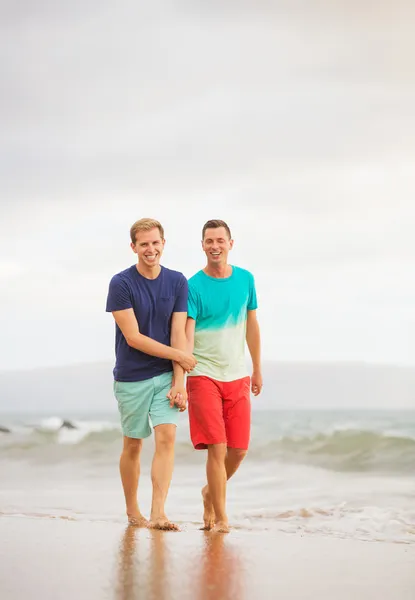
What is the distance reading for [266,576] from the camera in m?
3.65

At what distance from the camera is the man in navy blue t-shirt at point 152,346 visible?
17.5 feet

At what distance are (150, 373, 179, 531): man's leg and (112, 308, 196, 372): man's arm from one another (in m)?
0.18

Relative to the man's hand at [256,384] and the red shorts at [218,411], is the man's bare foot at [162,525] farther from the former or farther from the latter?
the man's hand at [256,384]

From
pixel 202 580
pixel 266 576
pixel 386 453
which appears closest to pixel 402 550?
pixel 266 576

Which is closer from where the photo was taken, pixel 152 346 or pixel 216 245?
pixel 152 346

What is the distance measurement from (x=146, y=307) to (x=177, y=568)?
1995 mm

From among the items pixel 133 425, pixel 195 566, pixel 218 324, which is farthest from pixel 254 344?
pixel 195 566

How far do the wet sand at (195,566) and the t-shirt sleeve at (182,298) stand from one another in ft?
4.39

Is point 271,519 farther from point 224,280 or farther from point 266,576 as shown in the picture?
point 266,576

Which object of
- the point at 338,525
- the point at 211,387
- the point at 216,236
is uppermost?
the point at 216,236

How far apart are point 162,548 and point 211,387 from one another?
1.49 metres

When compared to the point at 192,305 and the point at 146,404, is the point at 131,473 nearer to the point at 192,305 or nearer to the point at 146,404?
the point at 146,404

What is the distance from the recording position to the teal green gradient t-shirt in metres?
5.57

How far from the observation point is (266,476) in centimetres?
1340
